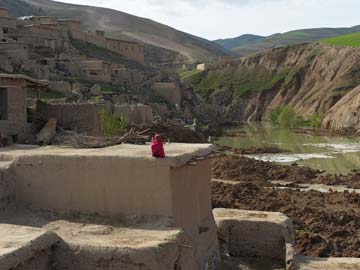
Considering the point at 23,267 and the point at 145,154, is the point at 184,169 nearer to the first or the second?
the point at 145,154

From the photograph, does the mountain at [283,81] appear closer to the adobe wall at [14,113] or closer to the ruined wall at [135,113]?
the ruined wall at [135,113]

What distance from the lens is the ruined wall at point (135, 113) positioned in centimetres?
3806

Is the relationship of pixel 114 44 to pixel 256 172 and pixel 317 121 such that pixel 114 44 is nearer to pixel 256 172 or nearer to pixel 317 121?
pixel 317 121

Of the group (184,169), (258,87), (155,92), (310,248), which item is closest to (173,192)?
(184,169)

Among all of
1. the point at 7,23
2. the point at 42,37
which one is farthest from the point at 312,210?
the point at 7,23

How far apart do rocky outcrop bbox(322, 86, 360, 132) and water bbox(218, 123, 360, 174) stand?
16.3ft

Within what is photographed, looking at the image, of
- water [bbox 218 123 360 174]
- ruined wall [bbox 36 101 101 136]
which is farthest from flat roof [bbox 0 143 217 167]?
water [bbox 218 123 360 174]

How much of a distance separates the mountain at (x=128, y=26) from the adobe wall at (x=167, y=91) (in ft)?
203

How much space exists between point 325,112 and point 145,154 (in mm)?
64029

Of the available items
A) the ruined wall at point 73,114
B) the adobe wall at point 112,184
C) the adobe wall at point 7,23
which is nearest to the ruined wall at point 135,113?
the adobe wall at point 7,23

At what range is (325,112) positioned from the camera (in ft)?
233

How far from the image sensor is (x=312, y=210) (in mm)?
20000

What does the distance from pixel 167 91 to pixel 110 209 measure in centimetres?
4668

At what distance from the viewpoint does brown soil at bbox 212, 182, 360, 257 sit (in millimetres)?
15180
